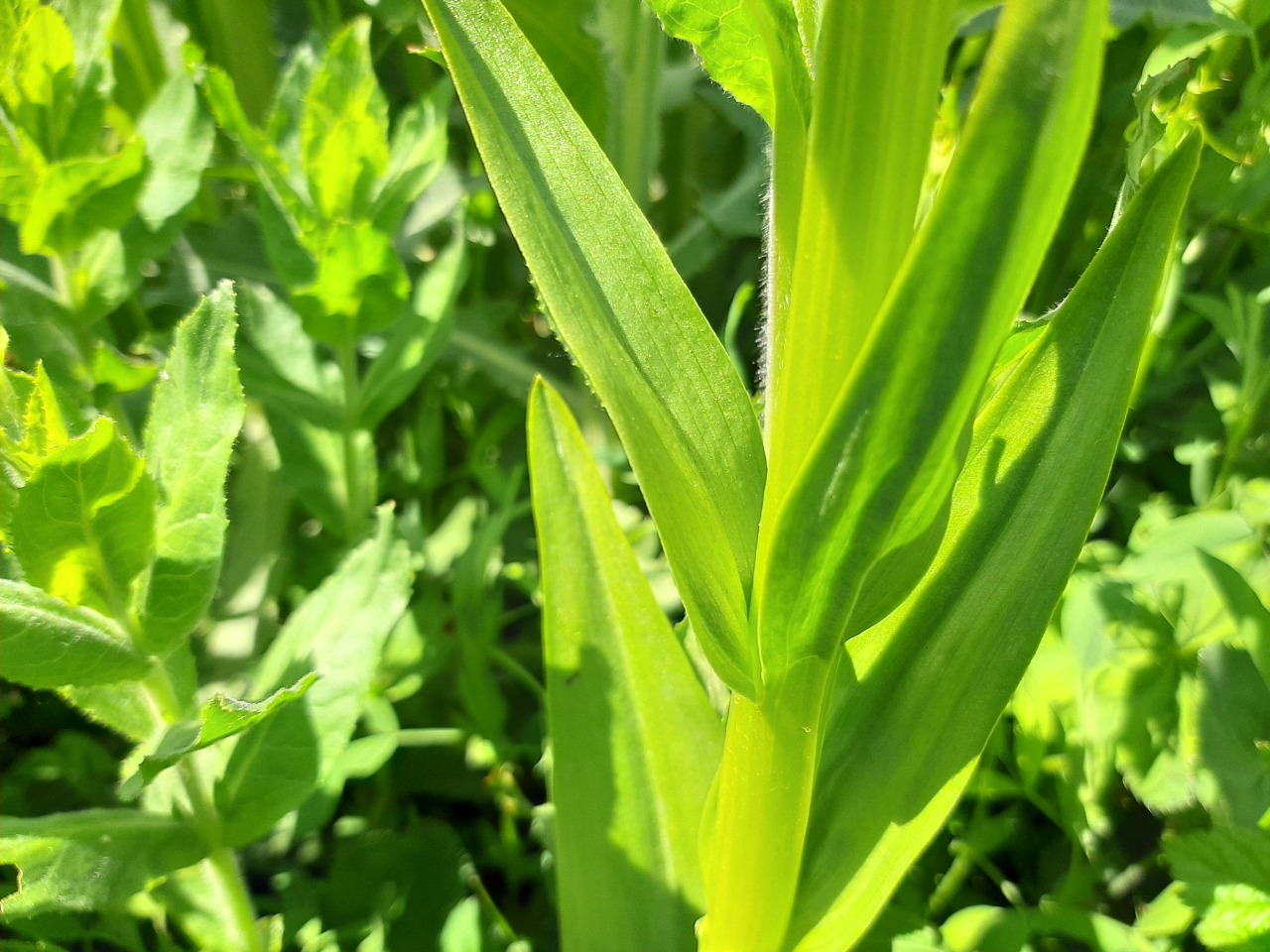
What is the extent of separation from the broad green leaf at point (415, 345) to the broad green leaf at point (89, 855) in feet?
1.23

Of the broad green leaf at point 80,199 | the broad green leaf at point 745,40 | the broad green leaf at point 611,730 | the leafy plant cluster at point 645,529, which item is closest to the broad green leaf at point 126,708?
the leafy plant cluster at point 645,529

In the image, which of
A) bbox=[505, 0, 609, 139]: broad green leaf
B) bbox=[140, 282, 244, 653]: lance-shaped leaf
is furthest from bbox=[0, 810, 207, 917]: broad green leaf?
bbox=[505, 0, 609, 139]: broad green leaf

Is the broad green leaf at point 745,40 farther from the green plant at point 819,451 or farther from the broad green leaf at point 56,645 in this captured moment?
the broad green leaf at point 56,645

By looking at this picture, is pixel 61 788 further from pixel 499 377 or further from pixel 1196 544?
pixel 1196 544

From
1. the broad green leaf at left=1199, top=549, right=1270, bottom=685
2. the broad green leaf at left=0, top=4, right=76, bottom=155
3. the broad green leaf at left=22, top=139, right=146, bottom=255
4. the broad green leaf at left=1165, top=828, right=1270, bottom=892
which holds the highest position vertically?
the broad green leaf at left=0, top=4, right=76, bottom=155

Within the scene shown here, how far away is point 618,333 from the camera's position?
0.55 metres

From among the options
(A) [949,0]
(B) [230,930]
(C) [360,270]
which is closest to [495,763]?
(B) [230,930]

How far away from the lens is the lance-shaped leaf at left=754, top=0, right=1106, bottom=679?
0.36 metres

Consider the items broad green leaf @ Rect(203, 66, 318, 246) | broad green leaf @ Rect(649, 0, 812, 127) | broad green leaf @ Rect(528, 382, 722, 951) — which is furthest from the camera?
broad green leaf @ Rect(203, 66, 318, 246)

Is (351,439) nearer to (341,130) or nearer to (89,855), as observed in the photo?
(341,130)

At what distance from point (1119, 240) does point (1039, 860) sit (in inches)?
20.4

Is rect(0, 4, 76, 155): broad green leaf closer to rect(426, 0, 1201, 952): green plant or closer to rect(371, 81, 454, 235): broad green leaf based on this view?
rect(371, 81, 454, 235): broad green leaf

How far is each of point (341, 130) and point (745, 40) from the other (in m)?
0.45

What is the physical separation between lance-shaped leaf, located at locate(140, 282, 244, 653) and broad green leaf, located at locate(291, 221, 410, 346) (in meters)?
0.21
